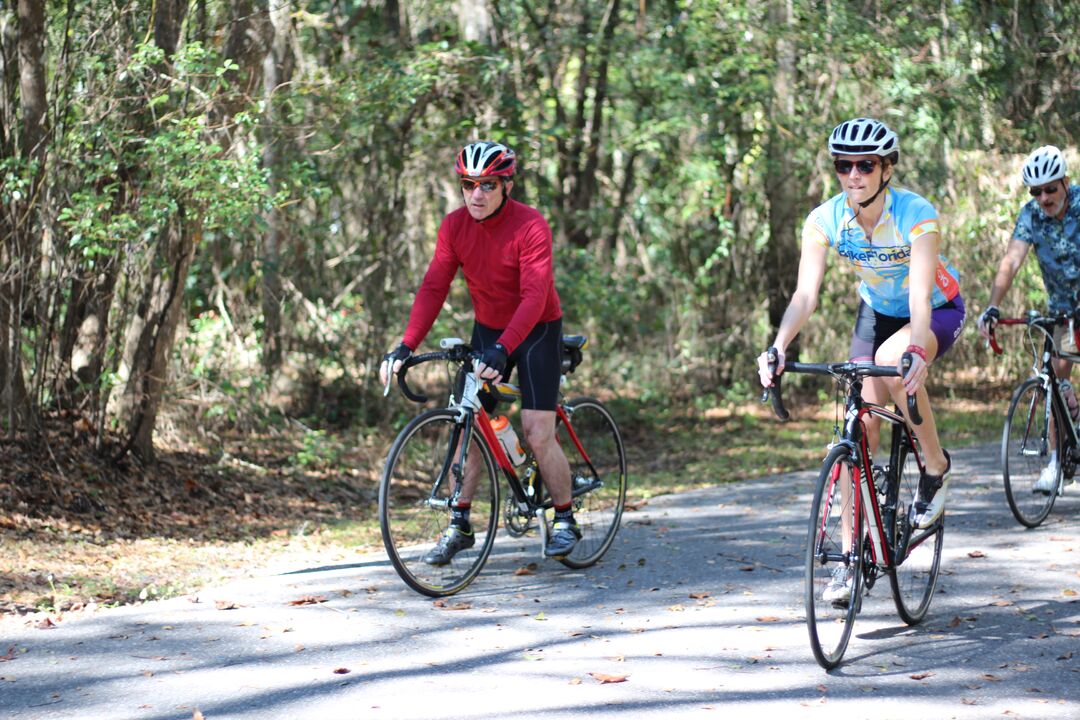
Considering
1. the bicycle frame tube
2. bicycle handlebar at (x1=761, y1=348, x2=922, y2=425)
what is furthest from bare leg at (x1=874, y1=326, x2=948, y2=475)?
the bicycle frame tube

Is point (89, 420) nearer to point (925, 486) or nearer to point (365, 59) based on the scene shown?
point (365, 59)

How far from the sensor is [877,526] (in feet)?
18.5

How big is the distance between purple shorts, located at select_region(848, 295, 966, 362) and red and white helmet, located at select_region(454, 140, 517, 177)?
1877 millimetres

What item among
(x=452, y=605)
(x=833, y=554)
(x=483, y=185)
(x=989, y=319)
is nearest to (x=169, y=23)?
(x=483, y=185)

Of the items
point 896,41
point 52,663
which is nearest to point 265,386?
point 52,663

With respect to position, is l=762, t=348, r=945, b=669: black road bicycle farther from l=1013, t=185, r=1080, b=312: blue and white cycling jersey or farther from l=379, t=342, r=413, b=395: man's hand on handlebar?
l=1013, t=185, r=1080, b=312: blue and white cycling jersey

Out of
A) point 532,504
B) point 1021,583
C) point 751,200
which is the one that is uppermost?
point 751,200

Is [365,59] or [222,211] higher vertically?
[365,59]

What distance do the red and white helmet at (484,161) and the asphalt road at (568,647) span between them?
2171 mm

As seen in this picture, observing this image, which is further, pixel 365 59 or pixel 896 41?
pixel 896 41

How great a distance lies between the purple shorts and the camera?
6.09 metres

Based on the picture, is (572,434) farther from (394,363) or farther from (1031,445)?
(1031,445)

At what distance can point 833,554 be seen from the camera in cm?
536

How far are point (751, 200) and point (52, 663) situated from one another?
38.7ft
